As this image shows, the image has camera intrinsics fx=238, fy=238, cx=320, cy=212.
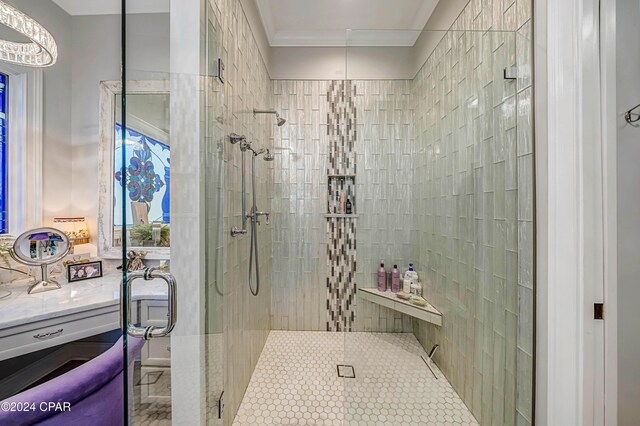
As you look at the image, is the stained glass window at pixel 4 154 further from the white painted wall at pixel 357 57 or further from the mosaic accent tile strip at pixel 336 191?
the mosaic accent tile strip at pixel 336 191

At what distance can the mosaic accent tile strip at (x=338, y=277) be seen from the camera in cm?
210

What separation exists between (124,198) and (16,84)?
1215 millimetres

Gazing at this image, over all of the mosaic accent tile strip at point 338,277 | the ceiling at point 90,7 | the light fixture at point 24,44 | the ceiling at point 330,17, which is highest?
the ceiling at point 330,17

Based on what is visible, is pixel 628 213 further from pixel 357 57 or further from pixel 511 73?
pixel 357 57

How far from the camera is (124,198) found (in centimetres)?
66

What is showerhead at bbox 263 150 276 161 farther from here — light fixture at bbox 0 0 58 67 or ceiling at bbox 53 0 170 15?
light fixture at bbox 0 0 58 67

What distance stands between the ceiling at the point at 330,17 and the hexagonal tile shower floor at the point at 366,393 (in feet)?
7.63

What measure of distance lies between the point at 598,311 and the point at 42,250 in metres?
2.48

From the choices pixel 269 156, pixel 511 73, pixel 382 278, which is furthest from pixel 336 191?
pixel 511 73


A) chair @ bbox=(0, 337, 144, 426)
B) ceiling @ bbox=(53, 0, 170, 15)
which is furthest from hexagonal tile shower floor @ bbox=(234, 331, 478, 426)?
ceiling @ bbox=(53, 0, 170, 15)

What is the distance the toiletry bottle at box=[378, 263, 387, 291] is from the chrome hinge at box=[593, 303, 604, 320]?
860mm

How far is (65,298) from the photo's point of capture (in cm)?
123

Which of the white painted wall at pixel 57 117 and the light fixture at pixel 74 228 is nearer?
the white painted wall at pixel 57 117

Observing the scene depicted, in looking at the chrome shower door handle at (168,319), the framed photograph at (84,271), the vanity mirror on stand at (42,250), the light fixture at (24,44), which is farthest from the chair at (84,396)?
the light fixture at (24,44)
